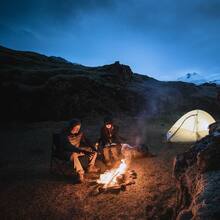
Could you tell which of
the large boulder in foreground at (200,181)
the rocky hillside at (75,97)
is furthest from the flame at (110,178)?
the rocky hillside at (75,97)

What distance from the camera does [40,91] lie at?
18828 millimetres

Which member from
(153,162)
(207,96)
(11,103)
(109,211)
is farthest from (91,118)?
(207,96)

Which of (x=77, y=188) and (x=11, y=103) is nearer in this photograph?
(x=77, y=188)

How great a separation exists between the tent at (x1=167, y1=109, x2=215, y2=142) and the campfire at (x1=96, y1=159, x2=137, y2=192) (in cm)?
486

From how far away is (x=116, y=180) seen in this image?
6840 mm

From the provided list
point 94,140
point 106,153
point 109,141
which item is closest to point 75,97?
point 94,140

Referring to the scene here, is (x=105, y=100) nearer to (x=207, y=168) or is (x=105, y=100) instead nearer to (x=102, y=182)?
(x=102, y=182)

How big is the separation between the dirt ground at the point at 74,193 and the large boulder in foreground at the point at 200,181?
1154 millimetres

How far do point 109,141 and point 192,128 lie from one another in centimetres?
477

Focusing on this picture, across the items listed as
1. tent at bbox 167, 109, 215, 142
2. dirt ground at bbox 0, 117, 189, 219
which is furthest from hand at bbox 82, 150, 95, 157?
tent at bbox 167, 109, 215, 142

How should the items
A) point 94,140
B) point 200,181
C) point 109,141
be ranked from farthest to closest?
point 94,140 → point 109,141 → point 200,181

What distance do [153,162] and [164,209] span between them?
141 inches

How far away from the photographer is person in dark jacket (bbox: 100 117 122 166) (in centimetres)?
849

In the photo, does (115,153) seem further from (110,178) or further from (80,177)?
(80,177)
